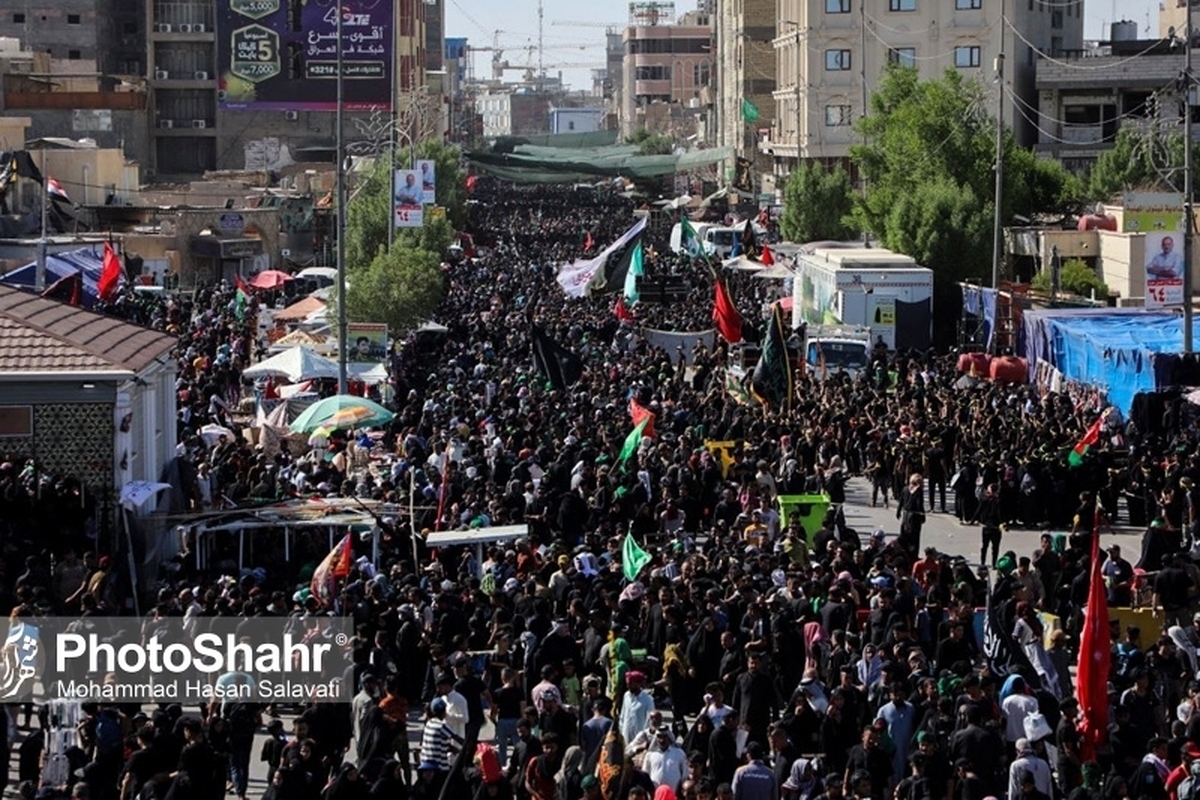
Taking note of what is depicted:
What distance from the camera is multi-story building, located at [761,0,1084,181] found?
7369 cm

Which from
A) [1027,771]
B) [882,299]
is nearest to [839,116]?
[882,299]

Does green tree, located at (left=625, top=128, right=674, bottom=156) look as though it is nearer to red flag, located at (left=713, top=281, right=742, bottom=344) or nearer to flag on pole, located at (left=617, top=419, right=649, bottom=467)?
red flag, located at (left=713, top=281, right=742, bottom=344)

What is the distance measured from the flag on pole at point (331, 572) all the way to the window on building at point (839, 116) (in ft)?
192

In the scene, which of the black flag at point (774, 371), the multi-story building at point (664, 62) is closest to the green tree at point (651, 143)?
the multi-story building at point (664, 62)

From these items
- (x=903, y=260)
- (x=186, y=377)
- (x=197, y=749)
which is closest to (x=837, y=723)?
(x=197, y=749)

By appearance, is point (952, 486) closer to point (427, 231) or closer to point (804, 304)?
point (804, 304)

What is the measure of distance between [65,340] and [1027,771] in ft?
38.0

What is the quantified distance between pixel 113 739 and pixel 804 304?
99.5 ft

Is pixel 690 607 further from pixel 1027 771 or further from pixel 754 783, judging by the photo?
pixel 1027 771

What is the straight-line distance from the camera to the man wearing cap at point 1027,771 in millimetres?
12547

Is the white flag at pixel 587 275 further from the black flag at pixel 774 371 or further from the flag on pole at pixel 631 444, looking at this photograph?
the flag on pole at pixel 631 444

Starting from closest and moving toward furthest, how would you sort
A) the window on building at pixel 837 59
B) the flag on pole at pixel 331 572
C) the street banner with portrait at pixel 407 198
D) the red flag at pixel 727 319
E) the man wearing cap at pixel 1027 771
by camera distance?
the man wearing cap at pixel 1027 771, the flag on pole at pixel 331 572, the red flag at pixel 727 319, the street banner with portrait at pixel 407 198, the window on building at pixel 837 59

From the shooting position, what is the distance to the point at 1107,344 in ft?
101

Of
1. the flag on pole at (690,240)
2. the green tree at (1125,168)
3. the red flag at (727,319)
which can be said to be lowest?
the red flag at (727,319)
